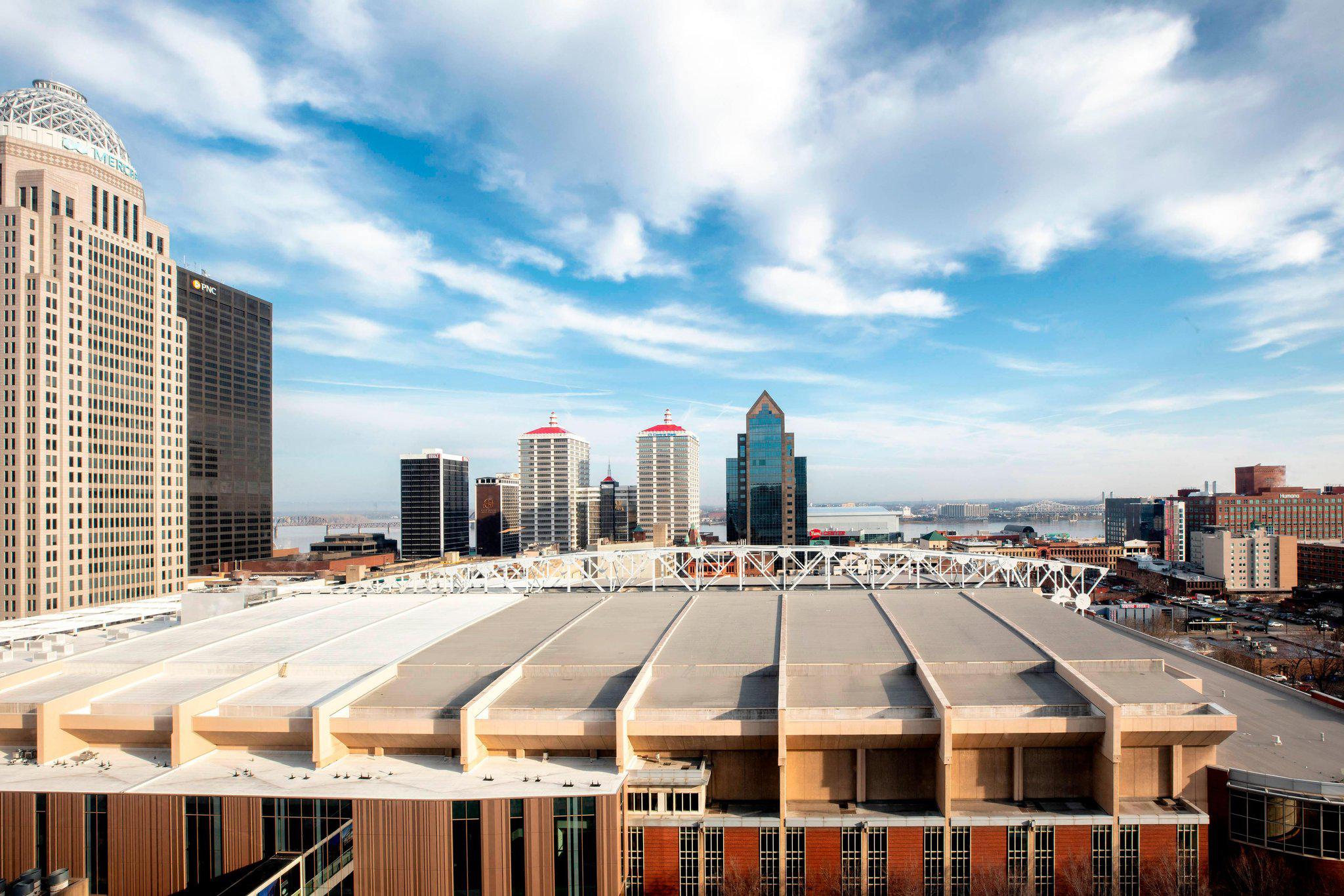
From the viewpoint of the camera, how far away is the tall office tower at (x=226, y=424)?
9275 centimetres

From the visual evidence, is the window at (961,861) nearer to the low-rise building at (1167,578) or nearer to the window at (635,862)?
the window at (635,862)

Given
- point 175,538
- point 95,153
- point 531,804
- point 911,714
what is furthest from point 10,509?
point 911,714

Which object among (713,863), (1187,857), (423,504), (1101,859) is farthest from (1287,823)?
(423,504)

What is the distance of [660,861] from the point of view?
2016 cm

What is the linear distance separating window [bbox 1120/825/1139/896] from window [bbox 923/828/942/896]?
5.24 meters

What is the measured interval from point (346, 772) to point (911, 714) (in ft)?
55.9

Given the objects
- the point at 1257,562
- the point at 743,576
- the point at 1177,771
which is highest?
the point at 743,576

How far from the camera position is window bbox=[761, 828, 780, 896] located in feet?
66.6

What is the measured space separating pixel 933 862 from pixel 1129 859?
5718 millimetres

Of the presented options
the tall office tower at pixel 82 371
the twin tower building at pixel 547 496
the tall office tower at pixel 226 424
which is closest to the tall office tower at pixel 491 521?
the twin tower building at pixel 547 496

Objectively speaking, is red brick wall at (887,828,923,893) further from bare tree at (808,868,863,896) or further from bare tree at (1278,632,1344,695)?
bare tree at (1278,632,1344,695)

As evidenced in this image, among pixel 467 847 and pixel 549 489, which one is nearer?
pixel 467 847

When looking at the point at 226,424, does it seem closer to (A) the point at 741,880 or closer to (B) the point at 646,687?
(B) the point at 646,687

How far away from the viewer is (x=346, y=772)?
20.3 m
